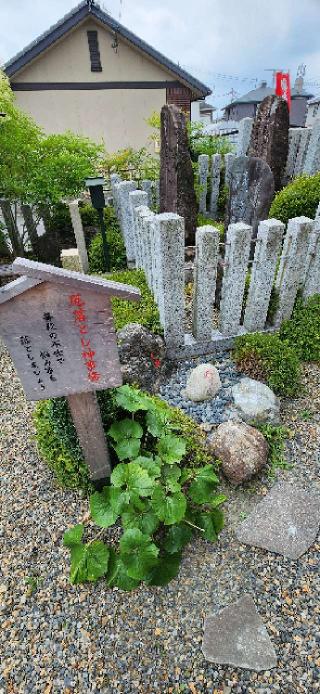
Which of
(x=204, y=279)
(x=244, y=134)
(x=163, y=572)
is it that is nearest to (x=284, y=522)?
(x=163, y=572)

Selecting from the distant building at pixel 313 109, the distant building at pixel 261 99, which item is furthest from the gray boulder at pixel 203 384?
the distant building at pixel 261 99

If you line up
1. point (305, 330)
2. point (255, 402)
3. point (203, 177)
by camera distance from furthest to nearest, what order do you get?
point (203, 177) < point (305, 330) < point (255, 402)

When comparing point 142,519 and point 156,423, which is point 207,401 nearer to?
point 156,423

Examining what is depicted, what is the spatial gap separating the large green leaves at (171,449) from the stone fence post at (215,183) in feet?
29.0

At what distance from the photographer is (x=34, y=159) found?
648 cm

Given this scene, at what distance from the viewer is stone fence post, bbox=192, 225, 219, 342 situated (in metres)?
3.75

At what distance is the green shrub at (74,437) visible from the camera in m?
2.90

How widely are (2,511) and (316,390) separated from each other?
348cm

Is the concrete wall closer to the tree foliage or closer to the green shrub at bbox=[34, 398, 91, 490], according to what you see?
the tree foliage

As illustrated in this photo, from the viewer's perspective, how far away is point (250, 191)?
5789mm

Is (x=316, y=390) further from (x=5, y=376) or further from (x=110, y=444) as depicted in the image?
(x=5, y=376)

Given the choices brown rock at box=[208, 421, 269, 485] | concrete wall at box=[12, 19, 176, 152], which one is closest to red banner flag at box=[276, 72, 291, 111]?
concrete wall at box=[12, 19, 176, 152]

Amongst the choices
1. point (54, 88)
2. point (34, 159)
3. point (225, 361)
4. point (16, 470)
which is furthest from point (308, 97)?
point (16, 470)

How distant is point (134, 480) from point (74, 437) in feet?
2.44
